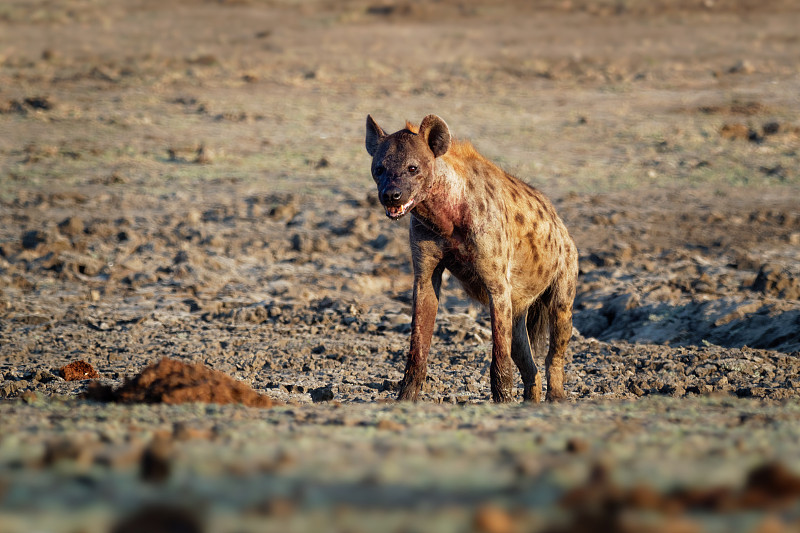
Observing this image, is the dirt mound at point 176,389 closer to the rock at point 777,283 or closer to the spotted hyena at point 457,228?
the spotted hyena at point 457,228

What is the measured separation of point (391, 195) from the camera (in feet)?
14.6

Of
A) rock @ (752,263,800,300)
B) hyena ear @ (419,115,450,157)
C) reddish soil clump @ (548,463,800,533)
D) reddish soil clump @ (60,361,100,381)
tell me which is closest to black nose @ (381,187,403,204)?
hyena ear @ (419,115,450,157)

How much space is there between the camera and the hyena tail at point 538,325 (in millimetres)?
5523

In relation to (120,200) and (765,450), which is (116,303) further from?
(765,450)

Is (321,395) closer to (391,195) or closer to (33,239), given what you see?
(391,195)

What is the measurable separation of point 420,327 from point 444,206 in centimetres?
61

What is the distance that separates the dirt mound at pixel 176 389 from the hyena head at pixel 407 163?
1060 mm

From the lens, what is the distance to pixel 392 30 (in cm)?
1953

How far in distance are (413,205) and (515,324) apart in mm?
1005

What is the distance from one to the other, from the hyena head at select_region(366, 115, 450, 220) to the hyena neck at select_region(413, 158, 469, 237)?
5 cm

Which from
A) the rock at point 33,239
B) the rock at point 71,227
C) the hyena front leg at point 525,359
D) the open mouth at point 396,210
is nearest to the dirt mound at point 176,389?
the open mouth at point 396,210

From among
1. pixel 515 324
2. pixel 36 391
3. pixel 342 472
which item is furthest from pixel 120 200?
pixel 342 472

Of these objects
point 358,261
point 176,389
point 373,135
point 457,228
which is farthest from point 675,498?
point 358,261

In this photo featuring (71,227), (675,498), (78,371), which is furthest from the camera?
(71,227)
